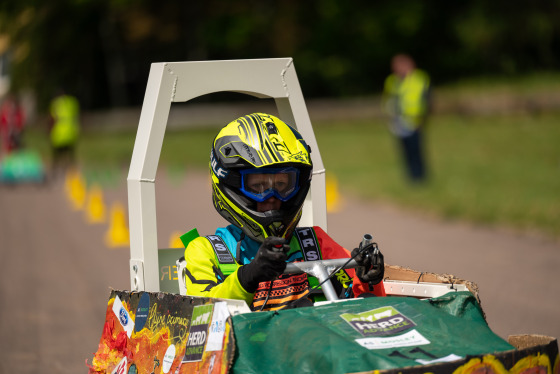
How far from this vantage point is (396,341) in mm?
3135

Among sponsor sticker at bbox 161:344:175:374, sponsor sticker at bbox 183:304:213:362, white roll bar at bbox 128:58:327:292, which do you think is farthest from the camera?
white roll bar at bbox 128:58:327:292

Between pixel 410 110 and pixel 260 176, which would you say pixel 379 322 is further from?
pixel 410 110

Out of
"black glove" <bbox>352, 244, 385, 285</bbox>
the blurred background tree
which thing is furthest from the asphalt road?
the blurred background tree

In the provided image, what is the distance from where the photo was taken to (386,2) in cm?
4291

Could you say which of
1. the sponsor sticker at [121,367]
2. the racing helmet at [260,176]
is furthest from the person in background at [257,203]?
the sponsor sticker at [121,367]

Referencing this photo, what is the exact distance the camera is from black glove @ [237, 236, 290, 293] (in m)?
3.42

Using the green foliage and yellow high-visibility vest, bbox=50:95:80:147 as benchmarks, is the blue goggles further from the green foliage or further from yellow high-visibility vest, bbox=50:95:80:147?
yellow high-visibility vest, bbox=50:95:80:147

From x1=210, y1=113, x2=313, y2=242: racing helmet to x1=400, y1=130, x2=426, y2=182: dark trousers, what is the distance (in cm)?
1211

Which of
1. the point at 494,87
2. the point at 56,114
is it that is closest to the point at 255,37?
the point at 494,87

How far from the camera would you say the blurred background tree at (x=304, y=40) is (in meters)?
39.1

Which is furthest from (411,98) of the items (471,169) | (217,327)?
(217,327)

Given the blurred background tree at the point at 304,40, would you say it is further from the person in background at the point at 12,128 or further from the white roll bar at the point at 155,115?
the white roll bar at the point at 155,115

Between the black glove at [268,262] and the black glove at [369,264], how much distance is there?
39 centimetres

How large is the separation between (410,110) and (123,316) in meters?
12.5
